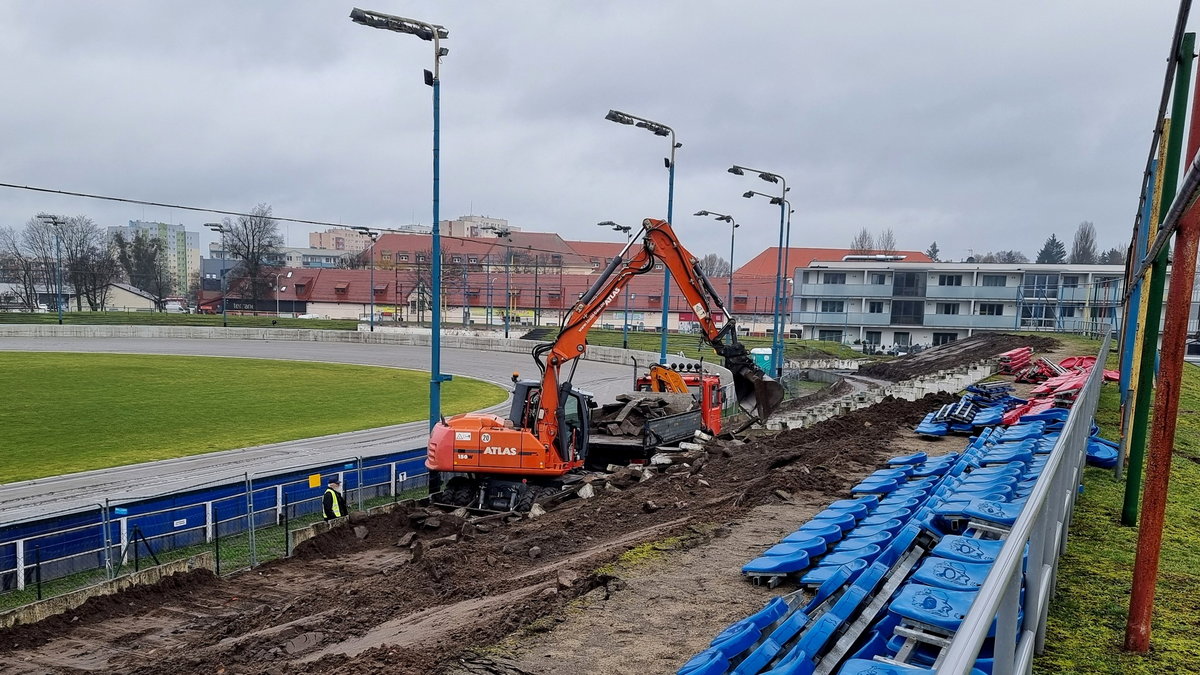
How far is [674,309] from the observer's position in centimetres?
9969

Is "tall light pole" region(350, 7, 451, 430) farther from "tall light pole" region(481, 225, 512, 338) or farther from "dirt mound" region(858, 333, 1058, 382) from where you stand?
"dirt mound" region(858, 333, 1058, 382)

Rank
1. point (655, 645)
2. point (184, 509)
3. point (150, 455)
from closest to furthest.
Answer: point (655, 645)
point (184, 509)
point (150, 455)

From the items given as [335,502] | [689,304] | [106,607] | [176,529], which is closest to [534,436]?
[335,502]

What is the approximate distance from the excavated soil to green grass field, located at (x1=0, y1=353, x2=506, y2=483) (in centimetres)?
1141

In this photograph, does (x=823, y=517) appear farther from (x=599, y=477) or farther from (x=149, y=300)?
(x=149, y=300)

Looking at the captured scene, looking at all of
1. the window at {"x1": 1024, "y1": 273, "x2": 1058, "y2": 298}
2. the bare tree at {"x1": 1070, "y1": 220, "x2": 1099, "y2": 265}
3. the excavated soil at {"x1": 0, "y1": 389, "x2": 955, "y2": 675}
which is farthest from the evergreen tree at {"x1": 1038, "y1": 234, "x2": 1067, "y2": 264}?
the excavated soil at {"x1": 0, "y1": 389, "x2": 955, "y2": 675}

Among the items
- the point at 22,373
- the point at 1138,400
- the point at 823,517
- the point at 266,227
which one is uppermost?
the point at 266,227

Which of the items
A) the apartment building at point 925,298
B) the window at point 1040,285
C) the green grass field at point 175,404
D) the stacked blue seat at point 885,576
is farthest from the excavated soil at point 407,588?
the apartment building at point 925,298

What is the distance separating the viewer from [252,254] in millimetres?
96062

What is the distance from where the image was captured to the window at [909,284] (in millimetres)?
65938

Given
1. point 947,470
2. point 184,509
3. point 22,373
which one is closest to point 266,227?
point 22,373

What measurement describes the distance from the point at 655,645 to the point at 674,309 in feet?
305

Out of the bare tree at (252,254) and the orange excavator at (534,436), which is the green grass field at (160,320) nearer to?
the bare tree at (252,254)

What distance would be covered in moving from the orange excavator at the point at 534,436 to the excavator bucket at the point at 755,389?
373cm
